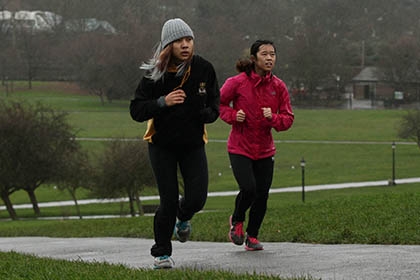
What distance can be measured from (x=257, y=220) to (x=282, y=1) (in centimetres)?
14457

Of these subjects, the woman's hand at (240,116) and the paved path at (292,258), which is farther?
the woman's hand at (240,116)

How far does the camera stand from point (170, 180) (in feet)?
30.1

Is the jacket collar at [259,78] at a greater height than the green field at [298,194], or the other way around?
the jacket collar at [259,78]

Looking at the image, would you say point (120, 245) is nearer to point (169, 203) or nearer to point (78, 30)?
point (169, 203)

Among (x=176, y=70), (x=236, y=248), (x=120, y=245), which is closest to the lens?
(x=176, y=70)

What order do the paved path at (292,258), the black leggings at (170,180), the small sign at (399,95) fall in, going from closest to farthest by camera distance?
the paved path at (292,258)
the black leggings at (170,180)
the small sign at (399,95)

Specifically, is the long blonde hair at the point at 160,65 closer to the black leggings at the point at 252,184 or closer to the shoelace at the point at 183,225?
the shoelace at the point at 183,225

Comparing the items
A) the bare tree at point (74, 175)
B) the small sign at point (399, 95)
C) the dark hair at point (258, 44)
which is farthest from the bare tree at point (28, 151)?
the small sign at point (399, 95)

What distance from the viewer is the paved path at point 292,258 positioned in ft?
27.2

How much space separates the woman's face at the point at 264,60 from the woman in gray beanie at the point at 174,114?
1260 millimetres

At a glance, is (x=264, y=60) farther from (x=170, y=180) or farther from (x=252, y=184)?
(x=170, y=180)

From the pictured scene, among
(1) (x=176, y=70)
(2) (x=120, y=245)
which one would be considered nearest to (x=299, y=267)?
(1) (x=176, y=70)

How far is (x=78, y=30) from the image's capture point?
147m

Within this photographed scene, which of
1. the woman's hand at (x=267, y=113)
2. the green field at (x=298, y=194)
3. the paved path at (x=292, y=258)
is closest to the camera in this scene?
the paved path at (x=292, y=258)
